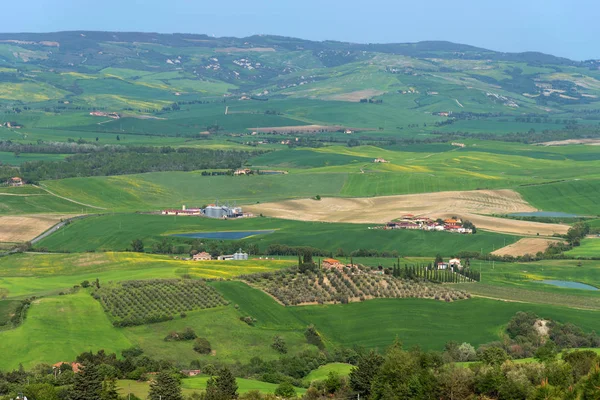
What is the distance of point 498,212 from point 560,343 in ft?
190

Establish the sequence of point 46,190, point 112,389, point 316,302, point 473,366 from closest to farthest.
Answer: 1. point 112,389
2. point 473,366
3. point 316,302
4. point 46,190

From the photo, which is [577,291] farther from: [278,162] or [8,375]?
[278,162]

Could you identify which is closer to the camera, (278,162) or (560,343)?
(560,343)

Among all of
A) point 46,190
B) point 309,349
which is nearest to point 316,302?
point 309,349

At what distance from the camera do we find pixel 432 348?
65.0 meters

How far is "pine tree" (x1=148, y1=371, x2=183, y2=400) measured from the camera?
4831cm

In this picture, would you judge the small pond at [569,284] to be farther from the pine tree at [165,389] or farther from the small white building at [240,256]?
the pine tree at [165,389]

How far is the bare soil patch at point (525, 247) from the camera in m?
98.1

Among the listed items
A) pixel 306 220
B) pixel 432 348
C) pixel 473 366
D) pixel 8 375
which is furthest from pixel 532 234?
pixel 8 375

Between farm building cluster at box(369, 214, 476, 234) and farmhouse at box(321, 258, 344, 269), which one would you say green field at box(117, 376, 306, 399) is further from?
farm building cluster at box(369, 214, 476, 234)

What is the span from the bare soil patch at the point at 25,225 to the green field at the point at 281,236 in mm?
2507

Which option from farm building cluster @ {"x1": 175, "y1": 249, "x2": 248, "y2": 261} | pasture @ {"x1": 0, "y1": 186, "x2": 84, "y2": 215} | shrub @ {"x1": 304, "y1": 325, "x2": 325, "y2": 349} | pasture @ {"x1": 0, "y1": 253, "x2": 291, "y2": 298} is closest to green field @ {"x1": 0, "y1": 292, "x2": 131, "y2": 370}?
pasture @ {"x1": 0, "y1": 253, "x2": 291, "y2": 298}

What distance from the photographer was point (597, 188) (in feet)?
451

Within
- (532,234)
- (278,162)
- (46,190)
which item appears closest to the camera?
(532,234)
